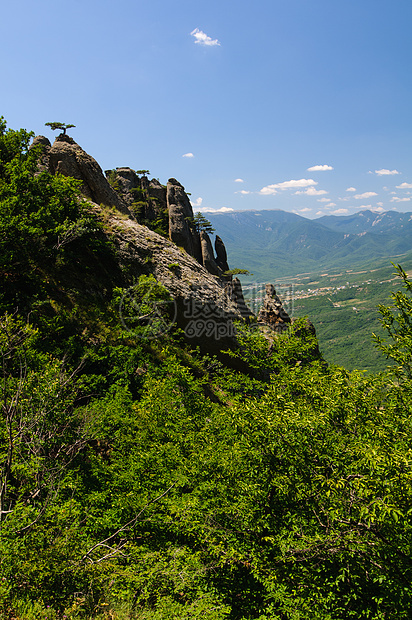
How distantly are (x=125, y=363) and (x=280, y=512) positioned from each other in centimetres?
1073

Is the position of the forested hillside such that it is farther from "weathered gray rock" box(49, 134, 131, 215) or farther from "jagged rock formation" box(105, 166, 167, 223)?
"jagged rock formation" box(105, 166, 167, 223)

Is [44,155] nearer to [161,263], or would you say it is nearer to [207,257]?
[161,263]

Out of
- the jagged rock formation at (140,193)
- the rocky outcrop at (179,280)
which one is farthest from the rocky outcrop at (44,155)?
the jagged rock formation at (140,193)

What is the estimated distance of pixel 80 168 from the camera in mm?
28172

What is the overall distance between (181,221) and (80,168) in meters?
18.2

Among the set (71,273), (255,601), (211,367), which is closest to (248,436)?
(255,601)

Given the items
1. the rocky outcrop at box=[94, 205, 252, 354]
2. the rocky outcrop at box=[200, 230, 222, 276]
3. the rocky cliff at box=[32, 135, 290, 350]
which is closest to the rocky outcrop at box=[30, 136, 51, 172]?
the rocky cliff at box=[32, 135, 290, 350]

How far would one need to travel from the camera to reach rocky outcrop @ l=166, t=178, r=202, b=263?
143 ft

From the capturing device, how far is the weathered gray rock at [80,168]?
27.6 metres

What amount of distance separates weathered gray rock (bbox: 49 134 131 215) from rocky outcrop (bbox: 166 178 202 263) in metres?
15.0

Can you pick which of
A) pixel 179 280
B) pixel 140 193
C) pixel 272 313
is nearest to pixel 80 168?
pixel 179 280

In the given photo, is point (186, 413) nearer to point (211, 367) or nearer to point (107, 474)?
point (107, 474)

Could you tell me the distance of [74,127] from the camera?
30.6 m

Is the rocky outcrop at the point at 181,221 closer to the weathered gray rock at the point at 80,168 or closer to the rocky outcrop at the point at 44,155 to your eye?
the weathered gray rock at the point at 80,168
